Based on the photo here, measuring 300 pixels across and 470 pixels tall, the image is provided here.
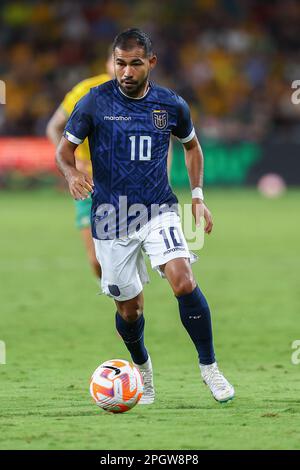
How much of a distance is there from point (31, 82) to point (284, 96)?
19.6 ft

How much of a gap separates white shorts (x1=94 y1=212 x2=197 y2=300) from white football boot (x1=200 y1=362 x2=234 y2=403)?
632 mm

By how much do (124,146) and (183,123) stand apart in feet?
1.40

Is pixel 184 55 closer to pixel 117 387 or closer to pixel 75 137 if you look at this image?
pixel 75 137

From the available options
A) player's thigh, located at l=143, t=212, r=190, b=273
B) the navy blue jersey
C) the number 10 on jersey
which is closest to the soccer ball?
player's thigh, located at l=143, t=212, r=190, b=273

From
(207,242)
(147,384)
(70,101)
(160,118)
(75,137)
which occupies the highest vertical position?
(160,118)

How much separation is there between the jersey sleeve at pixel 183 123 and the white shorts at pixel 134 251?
1.70 ft

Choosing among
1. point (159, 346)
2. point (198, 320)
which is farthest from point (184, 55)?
point (198, 320)

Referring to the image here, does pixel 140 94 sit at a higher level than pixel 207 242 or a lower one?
higher

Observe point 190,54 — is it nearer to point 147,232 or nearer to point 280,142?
point 280,142

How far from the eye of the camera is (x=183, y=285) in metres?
6.37

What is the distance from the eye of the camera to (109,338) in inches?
363

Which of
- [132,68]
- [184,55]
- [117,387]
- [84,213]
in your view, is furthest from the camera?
[184,55]

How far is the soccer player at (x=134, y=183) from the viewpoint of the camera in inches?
254
